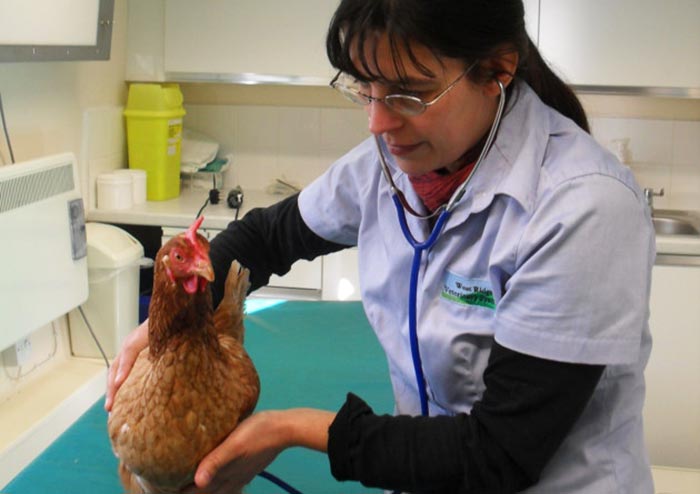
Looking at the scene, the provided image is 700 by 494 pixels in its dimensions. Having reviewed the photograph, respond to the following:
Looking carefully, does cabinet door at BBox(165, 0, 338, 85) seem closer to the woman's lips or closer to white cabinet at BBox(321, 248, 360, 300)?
white cabinet at BBox(321, 248, 360, 300)

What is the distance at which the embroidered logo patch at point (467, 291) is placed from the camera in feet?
3.39

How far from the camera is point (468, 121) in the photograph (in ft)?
3.37

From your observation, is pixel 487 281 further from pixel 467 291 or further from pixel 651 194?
pixel 651 194

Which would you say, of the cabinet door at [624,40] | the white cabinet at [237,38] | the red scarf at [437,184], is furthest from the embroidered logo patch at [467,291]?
the white cabinet at [237,38]

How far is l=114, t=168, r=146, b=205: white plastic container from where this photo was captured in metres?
3.08

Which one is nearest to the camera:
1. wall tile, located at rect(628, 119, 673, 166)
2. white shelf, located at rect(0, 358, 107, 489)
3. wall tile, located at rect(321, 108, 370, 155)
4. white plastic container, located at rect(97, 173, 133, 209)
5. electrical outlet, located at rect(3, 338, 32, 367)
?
white shelf, located at rect(0, 358, 107, 489)

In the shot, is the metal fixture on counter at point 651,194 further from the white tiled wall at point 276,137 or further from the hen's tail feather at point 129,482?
the hen's tail feather at point 129,482

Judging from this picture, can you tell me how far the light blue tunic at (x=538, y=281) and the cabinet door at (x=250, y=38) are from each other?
190cm

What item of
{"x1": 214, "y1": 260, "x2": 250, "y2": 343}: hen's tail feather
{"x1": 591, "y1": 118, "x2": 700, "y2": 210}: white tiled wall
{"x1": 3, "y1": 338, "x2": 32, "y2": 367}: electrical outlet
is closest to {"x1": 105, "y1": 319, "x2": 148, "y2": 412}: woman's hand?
{"x1": 214, "y1": 260, "x2": 250, "y2": 343}: hen's tail feather

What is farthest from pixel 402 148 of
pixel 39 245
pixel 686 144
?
pixel 686 144

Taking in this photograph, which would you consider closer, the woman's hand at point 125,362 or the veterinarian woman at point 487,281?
the veterinarian woman at point 487,281

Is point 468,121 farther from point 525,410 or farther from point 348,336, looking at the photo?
point 348,336

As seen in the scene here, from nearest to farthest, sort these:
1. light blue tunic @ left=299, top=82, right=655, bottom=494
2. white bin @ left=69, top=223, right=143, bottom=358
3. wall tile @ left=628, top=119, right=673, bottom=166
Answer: light blue tunic @ left=299, top=82, right=655, bottom=494 < white bin @ left=69, top=223, right=143, bottom=358 < wall tile @ left=628, top=119, right=673, bottom=166

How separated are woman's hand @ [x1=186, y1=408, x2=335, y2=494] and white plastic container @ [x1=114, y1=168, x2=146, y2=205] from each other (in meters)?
2.15
